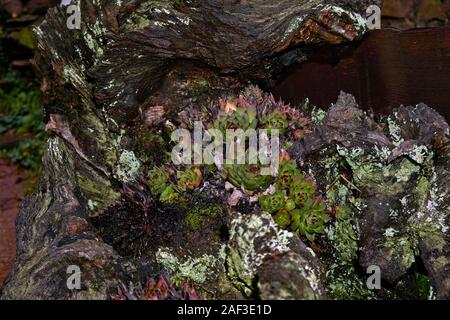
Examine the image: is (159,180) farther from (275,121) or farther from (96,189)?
(275,121)

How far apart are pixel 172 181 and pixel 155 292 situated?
94 cm

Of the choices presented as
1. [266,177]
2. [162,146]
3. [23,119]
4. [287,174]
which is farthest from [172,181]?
[23,119]

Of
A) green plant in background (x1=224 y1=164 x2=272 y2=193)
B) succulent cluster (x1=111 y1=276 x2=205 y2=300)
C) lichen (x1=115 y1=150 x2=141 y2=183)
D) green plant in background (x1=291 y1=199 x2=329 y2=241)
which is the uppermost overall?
lichen (x1=115 y1=150 x2=141 y2=183)

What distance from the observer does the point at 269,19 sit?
13.1 ft

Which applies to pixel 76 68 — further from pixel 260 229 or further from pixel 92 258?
pixel 260 229

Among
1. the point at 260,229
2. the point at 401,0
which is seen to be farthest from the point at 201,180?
the point at 401,0

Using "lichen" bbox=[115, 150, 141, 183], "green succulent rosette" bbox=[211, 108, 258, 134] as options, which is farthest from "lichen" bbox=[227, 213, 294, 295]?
"lichen" bbox=[115, 150, 141, 183]

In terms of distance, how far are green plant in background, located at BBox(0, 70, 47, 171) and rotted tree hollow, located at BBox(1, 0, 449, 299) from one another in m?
3.48

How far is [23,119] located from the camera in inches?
341

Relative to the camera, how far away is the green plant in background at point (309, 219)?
12.2 feet

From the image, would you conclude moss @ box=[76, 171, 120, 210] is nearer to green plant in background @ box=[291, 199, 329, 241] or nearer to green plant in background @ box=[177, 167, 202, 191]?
green plant in background @ box=[177, 167, 202, 191]

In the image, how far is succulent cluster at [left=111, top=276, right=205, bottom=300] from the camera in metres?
3.35

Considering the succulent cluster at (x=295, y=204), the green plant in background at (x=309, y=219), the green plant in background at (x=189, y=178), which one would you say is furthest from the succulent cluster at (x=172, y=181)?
the green plant in background at (x=309, y=219)

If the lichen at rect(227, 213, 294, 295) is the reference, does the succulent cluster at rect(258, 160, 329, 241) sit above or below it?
above
